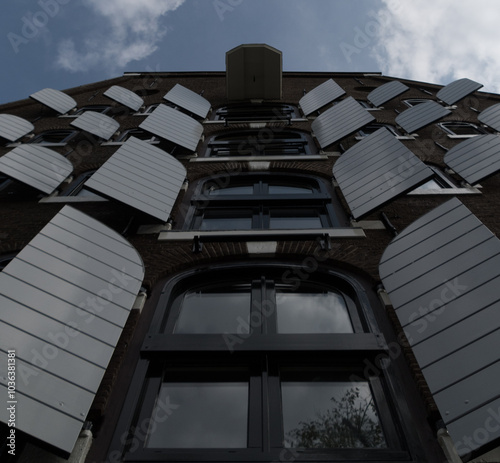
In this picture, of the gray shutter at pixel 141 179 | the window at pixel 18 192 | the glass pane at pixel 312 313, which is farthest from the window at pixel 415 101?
the window at pixel 18 192

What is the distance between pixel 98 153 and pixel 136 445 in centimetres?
994

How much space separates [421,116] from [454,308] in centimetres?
1059

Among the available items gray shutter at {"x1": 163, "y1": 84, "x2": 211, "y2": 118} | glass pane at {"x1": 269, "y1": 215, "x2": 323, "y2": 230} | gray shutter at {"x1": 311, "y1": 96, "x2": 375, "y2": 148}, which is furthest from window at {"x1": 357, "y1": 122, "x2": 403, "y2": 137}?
glass pane at {"x1": 269, "y1": 215, "x2": 323, "y2": 230}

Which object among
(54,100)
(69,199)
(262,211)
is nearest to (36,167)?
(69,199)

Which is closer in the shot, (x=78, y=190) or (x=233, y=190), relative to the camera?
(x=78, y=190)

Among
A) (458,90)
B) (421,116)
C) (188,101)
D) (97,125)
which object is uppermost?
(458,90)

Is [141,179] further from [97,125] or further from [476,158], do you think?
[476,158]

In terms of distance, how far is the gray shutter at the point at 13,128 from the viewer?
12695mm

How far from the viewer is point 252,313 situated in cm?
562

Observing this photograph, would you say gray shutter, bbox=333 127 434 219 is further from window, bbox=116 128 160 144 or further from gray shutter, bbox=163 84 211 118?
Result: gray shutter, bbox=163 84 211 118

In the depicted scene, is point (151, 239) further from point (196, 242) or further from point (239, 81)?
point (239, 81)

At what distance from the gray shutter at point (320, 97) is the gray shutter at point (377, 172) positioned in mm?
6965

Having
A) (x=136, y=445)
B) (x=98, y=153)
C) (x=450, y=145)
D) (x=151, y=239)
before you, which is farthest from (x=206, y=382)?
(x=450, y=145)

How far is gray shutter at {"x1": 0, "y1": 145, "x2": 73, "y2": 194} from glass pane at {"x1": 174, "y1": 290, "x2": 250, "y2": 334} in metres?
Answer: 5.13
